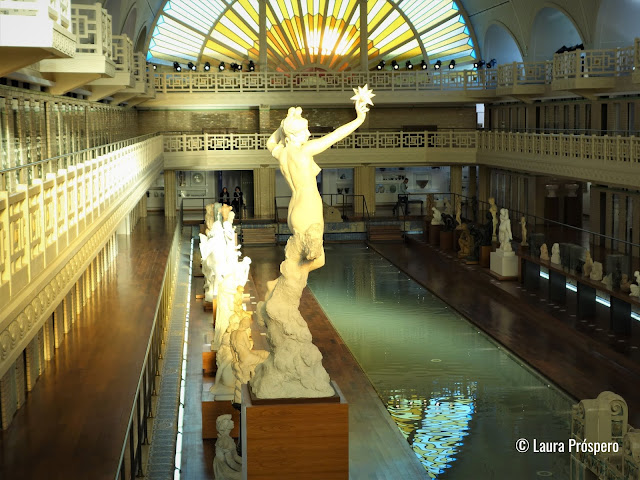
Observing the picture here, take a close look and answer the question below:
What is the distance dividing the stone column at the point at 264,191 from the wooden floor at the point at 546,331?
9.81 m

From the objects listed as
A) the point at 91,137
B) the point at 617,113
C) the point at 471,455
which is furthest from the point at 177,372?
the point at 617,113

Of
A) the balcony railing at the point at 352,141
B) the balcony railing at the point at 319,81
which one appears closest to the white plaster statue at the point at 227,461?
the balcony railing at the point at 352,141

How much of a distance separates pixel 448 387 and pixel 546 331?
4022 millimetres

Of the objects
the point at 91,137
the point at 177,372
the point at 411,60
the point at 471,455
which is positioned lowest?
the point at 471,455

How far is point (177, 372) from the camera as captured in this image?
14.0m

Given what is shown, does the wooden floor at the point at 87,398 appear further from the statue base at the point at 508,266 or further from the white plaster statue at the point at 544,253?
the statue base at the point at 508,266

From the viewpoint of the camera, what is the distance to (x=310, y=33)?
1604 inches

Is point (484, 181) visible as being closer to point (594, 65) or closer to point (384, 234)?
point (384, 234)

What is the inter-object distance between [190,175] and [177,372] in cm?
2676

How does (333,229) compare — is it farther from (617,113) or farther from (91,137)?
(91,137)

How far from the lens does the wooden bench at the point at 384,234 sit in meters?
34.1

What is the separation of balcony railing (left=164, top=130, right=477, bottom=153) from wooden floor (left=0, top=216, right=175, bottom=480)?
18065mm

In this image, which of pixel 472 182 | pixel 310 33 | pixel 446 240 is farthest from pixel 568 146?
pixel 310 33

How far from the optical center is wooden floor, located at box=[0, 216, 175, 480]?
860cm
